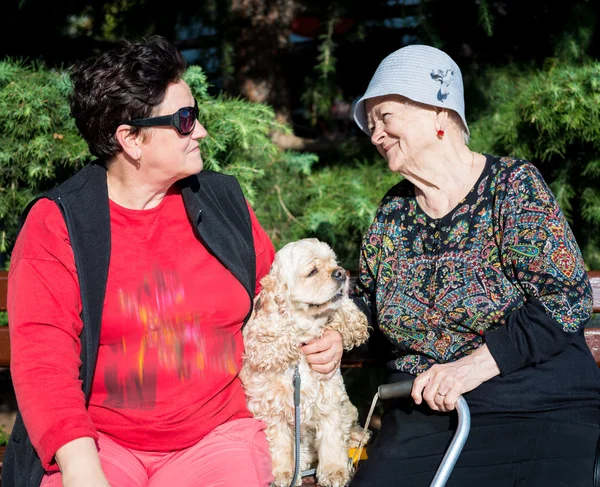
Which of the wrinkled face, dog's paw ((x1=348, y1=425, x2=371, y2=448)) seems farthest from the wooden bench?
the wrinkled face

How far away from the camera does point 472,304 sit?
2373mm

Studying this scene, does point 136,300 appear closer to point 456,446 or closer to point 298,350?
point 298,350

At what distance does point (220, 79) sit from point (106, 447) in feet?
9.16

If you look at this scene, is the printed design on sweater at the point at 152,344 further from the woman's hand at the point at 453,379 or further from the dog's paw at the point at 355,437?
the dog's paw at the point at 355,437

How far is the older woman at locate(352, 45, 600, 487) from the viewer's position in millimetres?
2271

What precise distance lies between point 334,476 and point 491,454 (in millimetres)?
682

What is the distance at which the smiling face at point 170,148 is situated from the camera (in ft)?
7.66

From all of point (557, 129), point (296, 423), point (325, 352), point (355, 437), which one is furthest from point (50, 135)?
point (557, 129)

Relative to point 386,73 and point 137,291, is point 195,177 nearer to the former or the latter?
point 137,291

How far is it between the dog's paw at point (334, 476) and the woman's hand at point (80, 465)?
1014mm

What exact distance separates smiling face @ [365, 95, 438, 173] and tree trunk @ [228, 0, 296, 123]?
5.81 ft

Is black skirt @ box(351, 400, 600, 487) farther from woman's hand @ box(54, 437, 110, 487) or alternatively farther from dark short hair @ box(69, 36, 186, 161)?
dark short hair @ box(69, 36, 186, 161)

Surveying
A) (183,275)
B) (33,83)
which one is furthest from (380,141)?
(33,83)

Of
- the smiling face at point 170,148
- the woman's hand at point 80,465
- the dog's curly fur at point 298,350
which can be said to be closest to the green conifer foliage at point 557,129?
the dog's curly fur at point 298,350
